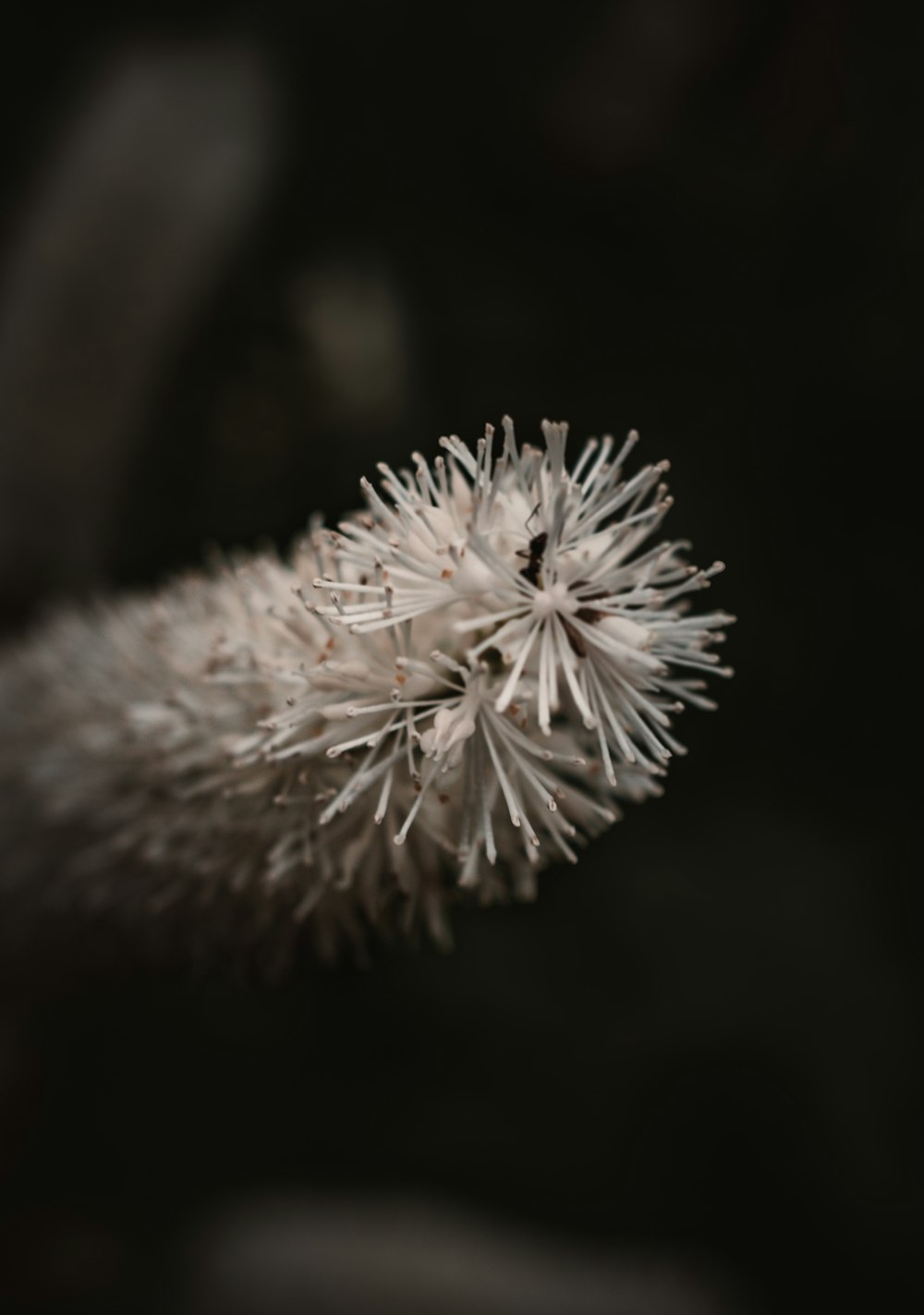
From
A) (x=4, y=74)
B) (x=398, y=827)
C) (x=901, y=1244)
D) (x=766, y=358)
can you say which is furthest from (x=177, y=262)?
(x=901, y=1244)

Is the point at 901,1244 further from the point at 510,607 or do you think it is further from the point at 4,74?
the point at 4,74

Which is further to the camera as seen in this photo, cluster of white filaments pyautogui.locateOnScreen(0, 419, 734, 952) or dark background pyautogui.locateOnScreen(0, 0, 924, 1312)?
dark background pyautogui.locateOnScreen(0, 0, 924, 1312)

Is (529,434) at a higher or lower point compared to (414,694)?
higher

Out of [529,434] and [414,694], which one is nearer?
[414,694]

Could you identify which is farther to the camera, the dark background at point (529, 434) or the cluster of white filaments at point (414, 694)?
the dark background at point (529, 434)
